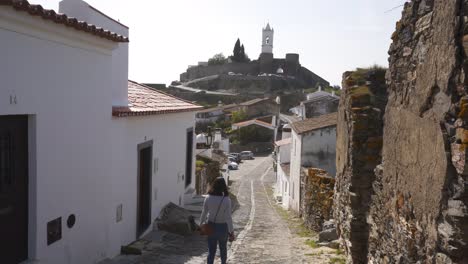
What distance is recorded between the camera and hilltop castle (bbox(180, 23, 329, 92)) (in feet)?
271

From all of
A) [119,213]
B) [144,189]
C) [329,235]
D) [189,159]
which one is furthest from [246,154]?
[119,213]

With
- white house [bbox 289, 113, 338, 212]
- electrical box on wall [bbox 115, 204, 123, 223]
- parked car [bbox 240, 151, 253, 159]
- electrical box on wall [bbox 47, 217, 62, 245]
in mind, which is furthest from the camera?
parked car [bbox 240, 151, 253, 159]

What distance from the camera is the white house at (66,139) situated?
205 inches

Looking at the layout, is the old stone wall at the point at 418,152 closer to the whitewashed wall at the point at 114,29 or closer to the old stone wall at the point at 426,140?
the old stone wall at the point at 426,140

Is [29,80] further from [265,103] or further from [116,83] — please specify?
[265,103]

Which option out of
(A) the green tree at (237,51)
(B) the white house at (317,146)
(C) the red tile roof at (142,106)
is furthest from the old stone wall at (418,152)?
(A) the green tree at (237,51)

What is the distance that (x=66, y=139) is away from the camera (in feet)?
20.6

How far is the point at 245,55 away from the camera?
9288 cm

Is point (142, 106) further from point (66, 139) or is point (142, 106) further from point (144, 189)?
point (66, 139)

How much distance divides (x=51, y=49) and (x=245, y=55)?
88286 mm

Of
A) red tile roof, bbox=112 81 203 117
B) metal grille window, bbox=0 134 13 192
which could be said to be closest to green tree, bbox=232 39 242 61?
red tile roof, bbox=112 81 203 117

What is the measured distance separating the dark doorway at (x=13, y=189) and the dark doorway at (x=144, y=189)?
3.98m

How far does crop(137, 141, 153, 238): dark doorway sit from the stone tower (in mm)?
83478

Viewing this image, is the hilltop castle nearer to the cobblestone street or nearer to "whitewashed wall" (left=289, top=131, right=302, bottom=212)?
"whitewashed wall" (left=289, top=131, right=302, bottom=212)
